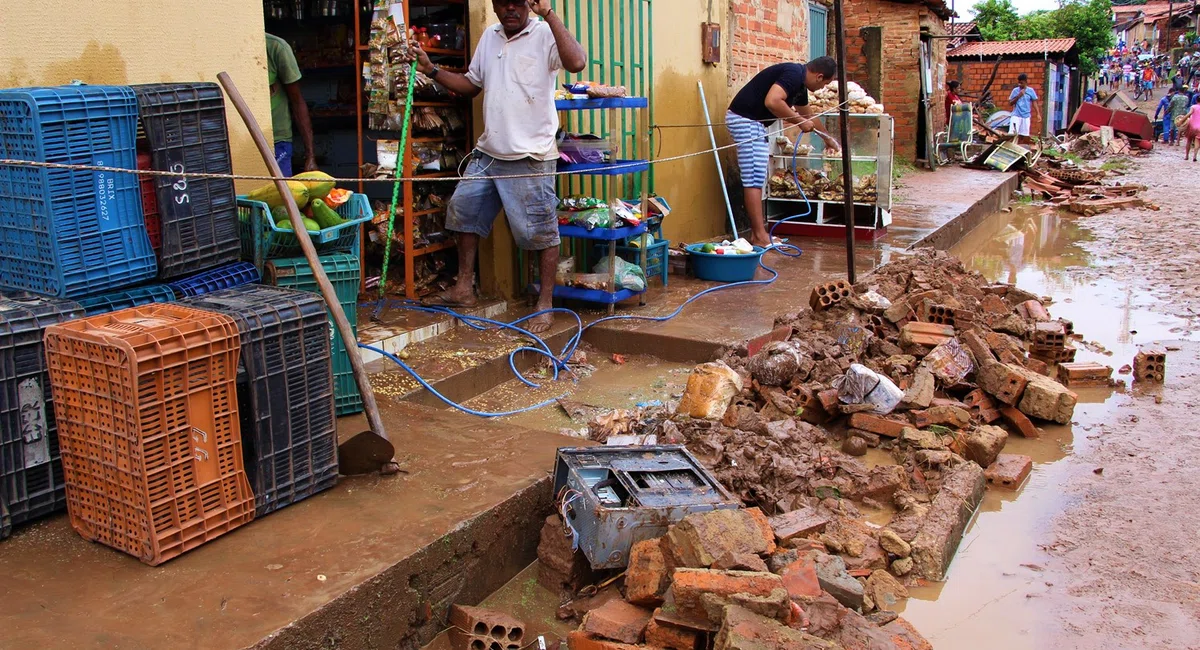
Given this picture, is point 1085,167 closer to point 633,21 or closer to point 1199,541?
point 633,21

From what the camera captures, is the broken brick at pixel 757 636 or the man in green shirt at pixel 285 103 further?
the man in green shirt at pixel 285 103

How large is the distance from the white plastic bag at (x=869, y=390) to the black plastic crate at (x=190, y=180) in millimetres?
3139

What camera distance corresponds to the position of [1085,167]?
69.3 ft

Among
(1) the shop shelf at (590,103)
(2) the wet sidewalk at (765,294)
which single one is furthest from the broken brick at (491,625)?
(1) the shop shelf at (590,103)

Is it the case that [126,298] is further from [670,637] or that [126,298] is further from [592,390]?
[592,390]

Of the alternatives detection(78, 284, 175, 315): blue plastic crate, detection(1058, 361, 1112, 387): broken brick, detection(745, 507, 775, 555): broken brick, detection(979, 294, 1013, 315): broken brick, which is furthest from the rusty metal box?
detection(979, 294, 1013, 315): broken brick

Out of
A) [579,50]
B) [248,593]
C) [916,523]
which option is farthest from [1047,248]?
[248,593]

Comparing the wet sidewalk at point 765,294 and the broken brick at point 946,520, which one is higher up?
the wet sidewalk at point 765,294

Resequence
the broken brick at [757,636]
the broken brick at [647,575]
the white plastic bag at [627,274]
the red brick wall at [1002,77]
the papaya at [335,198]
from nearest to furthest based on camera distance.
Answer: the broken brick at [757,636], the broken brick at [647,575], the papaya at [335,198], the white plastic bag at [627,274], the red brick wall at [1002,77]

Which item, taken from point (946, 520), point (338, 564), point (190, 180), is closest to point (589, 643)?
point (338, 564)

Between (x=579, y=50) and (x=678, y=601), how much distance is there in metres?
3.72

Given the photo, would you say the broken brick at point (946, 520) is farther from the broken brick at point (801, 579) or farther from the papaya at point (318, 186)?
the papaya at point (318, 186)

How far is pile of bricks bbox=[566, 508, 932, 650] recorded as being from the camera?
264cm

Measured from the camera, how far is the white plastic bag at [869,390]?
16.2 feet
